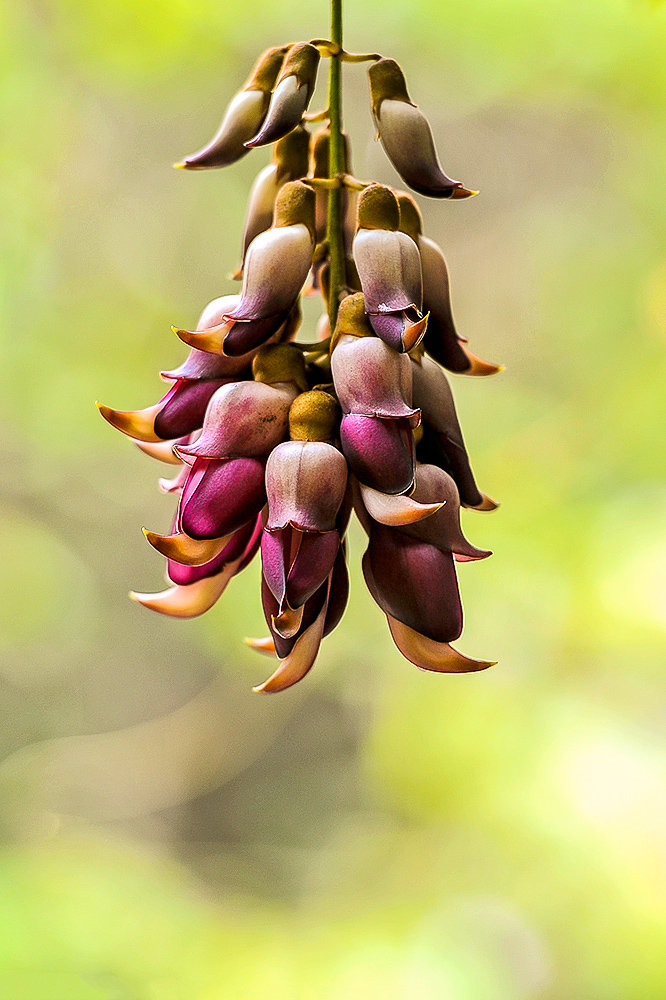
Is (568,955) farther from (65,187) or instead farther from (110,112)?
(110,112)

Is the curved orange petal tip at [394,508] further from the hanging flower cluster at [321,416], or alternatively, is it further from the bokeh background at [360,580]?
the bokeh background at [360,580]

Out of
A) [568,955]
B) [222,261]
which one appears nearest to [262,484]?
[568,955]

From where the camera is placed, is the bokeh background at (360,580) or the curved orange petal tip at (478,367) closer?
the curved orange petal tip at (478,367)

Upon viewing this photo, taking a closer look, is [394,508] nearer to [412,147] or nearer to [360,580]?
[412,147]

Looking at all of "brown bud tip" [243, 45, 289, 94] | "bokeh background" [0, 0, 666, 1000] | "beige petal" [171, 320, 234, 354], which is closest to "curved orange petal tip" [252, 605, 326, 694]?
"beige petal" [171, 320, 234, 354]

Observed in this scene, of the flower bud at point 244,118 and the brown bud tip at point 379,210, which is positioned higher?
the flower bud at point 244,118

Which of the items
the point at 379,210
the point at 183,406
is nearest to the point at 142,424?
the point at 183,406

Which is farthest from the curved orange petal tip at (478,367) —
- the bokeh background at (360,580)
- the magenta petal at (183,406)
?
the bokeh background at (360,580)
